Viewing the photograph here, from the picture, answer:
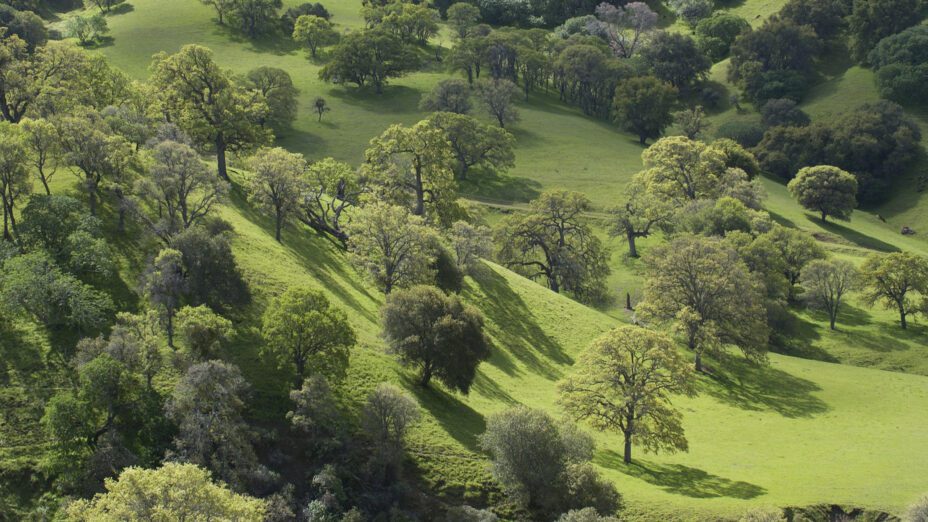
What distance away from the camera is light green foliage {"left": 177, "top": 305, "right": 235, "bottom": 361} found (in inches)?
2296

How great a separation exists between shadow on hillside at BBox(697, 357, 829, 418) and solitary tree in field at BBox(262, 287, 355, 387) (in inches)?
1492

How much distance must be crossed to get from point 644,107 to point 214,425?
138797mm

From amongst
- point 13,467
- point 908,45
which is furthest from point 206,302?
point 908,45

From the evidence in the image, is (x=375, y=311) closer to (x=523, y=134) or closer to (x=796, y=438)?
(x=796, y=438)

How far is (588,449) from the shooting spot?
57656 mm

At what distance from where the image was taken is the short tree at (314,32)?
615 ft

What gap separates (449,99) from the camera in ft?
534

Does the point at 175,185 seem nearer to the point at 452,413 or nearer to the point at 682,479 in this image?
the point at 452,413

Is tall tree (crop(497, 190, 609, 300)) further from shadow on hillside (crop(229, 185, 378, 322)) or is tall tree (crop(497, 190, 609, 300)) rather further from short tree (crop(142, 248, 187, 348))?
short tree (crop(142, 248, 187, 348))

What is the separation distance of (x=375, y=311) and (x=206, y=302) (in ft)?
54.4

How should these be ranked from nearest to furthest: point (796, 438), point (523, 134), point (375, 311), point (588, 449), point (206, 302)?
point (588, 449) < point (206, 302) < point (796, 438) < point (375, 311) < point (523, 134)

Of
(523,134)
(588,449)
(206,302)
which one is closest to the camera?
(588,449)

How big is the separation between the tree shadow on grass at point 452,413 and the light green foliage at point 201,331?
14.3 metres

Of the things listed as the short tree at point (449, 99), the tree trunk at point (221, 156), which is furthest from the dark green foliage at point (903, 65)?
the tree trunk at point (221, 156)
